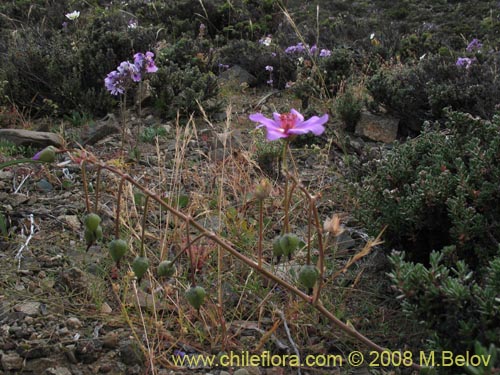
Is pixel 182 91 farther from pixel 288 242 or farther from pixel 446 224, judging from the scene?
pixel 288 242

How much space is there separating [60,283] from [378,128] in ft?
8.43

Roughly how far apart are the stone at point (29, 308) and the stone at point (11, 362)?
24cm

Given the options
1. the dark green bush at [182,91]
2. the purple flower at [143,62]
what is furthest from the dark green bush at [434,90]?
the purple flower at [143,62]

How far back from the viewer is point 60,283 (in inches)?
94.7

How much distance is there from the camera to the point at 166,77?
4.70 m

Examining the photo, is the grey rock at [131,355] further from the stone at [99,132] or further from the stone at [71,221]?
the stone at [99,132]

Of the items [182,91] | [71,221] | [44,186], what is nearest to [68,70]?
[182,91]

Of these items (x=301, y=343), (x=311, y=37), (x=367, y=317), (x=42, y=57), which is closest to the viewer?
(x=301, y=343)

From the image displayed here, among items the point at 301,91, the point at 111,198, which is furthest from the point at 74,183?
the point at 301,91

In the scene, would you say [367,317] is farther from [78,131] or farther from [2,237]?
[78,131]

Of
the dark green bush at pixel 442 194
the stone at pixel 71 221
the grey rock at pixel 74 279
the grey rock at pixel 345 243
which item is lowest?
the stone at pixel 71 221

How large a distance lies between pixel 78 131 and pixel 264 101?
1585mm

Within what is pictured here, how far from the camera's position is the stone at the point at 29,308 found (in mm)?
2225

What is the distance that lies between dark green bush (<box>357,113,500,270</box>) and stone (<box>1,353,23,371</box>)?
4.59 feet
